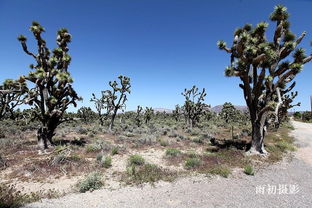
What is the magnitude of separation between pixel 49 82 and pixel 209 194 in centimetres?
1196

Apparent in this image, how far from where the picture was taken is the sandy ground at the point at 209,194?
19.4ft

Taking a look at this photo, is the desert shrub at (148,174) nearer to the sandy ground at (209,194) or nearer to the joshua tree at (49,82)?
the sandy ground at (209,194)

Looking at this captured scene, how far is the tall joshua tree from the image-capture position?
433 inches

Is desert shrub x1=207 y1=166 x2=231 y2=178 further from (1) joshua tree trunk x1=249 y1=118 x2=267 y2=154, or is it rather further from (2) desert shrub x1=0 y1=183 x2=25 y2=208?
(2) desert shrub x1=0 y1=183 x2=25 y2=208

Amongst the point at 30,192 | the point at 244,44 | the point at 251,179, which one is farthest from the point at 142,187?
the point at 244,44

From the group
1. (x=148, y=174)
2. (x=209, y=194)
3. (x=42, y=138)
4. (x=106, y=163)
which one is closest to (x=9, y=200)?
(x=106, y=163)

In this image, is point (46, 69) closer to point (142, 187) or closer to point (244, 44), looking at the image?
point (142, 187)

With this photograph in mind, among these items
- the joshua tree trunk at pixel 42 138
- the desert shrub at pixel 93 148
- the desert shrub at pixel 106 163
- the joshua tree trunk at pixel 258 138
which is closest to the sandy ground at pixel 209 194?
the desert shrub at pixel 106 163

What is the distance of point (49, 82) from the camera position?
42.3 feet

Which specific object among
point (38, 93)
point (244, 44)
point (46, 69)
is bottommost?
point (38, 93)

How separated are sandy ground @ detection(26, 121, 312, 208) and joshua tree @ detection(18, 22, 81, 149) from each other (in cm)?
767

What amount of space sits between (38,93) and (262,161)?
14366 mm

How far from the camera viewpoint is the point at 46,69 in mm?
13016

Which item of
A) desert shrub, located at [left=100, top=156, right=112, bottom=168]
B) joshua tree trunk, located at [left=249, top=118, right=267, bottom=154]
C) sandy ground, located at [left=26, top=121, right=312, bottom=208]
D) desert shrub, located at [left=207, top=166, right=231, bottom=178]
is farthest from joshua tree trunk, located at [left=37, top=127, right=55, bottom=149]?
joshua tree trunk, located at [left=249, top=118, right=267, bottom=154]
